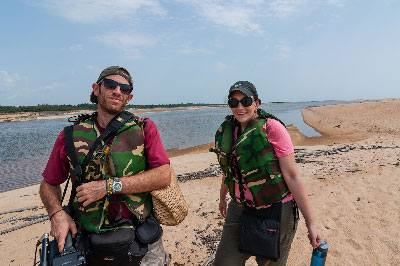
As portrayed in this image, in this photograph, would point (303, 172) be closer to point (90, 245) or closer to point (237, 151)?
point (237, 151)

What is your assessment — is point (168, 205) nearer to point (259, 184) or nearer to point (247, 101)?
point (259, 184)

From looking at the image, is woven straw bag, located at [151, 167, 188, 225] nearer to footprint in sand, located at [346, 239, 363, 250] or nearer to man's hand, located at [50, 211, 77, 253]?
man's hand, located at [50, 211, 77, 253]

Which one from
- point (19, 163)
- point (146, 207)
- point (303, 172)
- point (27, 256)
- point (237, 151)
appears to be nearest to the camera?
point (146, 207)

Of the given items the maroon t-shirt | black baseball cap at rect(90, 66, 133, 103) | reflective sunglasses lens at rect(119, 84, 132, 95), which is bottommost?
the maroon t-shirt

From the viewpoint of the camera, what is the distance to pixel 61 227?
2107 mm

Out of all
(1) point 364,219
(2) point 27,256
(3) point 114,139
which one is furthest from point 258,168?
(2) point 27,256

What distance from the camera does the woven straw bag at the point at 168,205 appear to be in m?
2.40

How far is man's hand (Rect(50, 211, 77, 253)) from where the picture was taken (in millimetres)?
2057

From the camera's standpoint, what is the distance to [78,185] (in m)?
2.28

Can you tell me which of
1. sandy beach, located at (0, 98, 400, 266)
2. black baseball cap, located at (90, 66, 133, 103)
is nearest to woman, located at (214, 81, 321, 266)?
black baseball cap, located at (90, 66, 133, 103)

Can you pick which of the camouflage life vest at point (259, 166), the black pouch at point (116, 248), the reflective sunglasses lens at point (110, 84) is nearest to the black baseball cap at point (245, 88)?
the camouflage life vest at point (259, 166)

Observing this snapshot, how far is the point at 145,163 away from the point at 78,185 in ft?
1.98

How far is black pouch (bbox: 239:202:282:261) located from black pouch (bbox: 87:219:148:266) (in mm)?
950

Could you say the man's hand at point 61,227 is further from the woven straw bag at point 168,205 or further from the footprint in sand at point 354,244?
the footprint in sand at point 354,244
